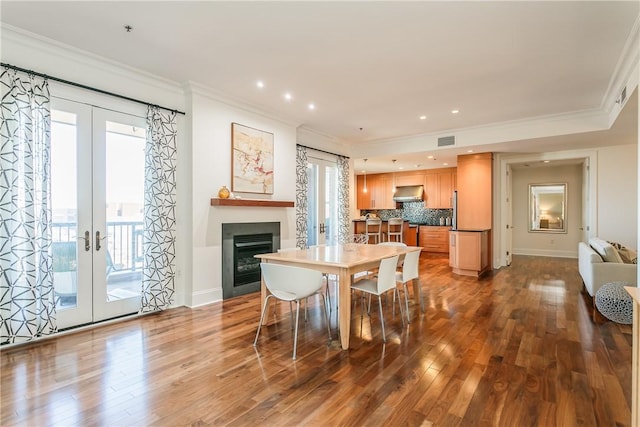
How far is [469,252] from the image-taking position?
20.2ft

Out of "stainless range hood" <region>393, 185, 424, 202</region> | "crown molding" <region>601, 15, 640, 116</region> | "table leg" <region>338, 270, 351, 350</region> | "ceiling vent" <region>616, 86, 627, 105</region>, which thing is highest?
"crown molding" <region>601, 15, 640, 116</region>

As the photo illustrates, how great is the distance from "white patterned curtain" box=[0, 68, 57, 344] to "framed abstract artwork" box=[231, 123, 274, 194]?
83.1 inches

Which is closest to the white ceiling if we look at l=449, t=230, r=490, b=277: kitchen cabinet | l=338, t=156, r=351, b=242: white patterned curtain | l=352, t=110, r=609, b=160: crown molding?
l=352, t=110, r=609, b=160: crown molding

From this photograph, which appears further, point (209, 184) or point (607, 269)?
point (209, 184)

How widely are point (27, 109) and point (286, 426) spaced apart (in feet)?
11.5

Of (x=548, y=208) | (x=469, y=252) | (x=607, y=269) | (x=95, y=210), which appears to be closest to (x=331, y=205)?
(x=469, y=252)

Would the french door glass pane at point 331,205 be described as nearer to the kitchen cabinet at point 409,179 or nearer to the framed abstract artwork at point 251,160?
the framed abstract artwork at point 251,160

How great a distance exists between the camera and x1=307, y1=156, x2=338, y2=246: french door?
6.42m

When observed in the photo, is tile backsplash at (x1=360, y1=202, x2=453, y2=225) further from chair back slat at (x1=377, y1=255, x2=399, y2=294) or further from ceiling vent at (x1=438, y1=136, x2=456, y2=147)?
chair back slat at (x1=377, y1=255, x2=399, y2=294)

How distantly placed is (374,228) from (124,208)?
6591mm

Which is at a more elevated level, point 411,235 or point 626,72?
point 626,72

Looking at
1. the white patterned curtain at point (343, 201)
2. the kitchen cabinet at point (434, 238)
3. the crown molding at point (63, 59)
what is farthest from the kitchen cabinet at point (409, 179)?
the crown molding at point (63, 59)

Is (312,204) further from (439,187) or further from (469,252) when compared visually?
(439,187)

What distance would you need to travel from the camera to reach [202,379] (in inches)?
93.0
